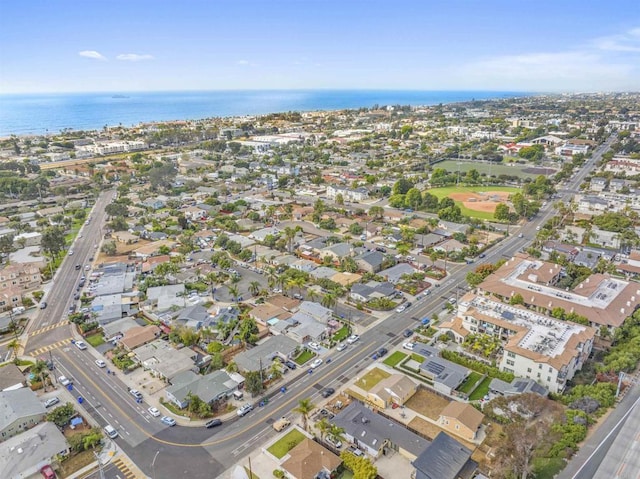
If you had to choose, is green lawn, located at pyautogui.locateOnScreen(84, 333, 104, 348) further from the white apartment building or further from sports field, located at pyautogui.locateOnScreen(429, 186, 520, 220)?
sports field, located at pyautogui.locateOnScreen(429, 186, 520, 220)

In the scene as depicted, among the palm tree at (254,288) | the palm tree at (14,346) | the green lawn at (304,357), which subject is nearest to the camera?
the green lawn at (304,357)

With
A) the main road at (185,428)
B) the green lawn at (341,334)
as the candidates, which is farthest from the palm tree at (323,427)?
the green lawn at (341,334)

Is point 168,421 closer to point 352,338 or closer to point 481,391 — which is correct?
point 352,338

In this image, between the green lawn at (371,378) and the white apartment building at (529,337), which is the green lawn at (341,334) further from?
the white apartment building at (529,337)

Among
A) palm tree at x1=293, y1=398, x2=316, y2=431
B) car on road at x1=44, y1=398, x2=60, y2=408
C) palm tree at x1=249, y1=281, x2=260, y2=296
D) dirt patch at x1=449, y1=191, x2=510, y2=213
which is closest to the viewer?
palm tree at x1=293, y1=398, x2=316, y2=431

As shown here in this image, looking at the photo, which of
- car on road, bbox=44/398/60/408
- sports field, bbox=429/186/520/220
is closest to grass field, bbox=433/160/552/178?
sports field, bbox=429/186/520/220

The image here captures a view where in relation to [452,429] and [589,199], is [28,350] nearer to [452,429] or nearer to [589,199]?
[452,429]

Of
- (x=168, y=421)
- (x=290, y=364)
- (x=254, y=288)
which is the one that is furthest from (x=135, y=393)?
(x=254, y=288)
